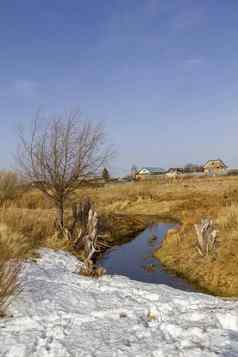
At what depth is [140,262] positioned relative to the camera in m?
12.9

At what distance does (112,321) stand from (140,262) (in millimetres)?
7081

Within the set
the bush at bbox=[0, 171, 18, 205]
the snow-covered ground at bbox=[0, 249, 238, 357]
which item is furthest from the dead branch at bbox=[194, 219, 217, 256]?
the bush at bbox=[0, 171, 18, 205]

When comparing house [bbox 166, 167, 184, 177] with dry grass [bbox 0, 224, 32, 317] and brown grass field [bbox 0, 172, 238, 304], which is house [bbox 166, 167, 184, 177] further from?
dry grass [bbox 0, 224, 32, 317]

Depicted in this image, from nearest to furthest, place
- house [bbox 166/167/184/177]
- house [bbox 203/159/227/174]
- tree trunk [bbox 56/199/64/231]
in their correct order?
tree trunk [bbox 56/199/64/231] → house [bbox 166/167/184/177] → house [bbox 203/159/227/174]

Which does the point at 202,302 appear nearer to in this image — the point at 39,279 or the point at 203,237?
the point at 39,279

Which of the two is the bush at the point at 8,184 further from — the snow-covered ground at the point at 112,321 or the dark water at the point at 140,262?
the snow-covered ground at the point at 112,321

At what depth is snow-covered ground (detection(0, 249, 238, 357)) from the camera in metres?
4.88

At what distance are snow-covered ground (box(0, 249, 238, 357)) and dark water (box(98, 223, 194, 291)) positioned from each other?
7.87 feet

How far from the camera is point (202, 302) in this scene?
695 cm

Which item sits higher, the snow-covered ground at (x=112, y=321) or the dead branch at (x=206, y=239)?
the dead branch at (x=206, y=239)

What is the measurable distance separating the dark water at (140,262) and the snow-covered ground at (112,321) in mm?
2399

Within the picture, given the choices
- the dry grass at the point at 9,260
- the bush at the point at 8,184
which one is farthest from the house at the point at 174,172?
the dry grass at the point at 9,260

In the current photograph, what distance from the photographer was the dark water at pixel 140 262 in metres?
10.4

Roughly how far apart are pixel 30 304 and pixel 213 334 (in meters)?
3.17
